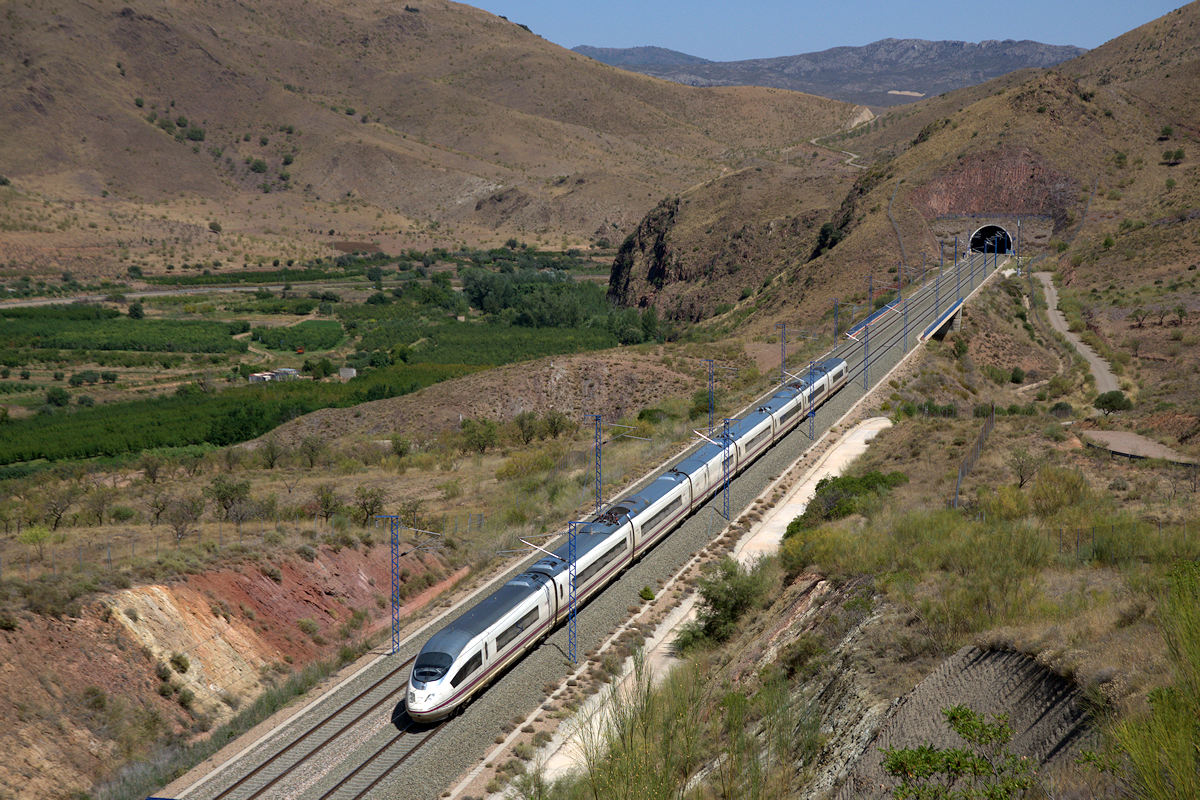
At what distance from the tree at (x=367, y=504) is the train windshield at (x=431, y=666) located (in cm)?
1354

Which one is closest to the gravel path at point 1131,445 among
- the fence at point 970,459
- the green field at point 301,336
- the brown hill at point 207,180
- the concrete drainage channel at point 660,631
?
the fence at point 970,459

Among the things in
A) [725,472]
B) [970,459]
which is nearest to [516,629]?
[725,472]

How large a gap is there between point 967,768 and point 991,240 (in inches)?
3194

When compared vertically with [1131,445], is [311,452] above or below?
below

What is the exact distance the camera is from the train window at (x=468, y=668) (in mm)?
20109

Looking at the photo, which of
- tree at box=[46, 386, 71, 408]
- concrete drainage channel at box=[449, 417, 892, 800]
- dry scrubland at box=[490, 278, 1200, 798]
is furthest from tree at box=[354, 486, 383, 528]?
tree at box=[46, 386, 71, 408]

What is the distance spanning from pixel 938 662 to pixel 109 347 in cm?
9205

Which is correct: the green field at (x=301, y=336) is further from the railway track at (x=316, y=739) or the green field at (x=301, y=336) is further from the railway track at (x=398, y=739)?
the railway track at (x=316, y=739)

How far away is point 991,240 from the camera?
82.6m

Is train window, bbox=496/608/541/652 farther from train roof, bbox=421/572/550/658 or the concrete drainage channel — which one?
the concrete drainage channel

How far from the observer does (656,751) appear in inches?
505

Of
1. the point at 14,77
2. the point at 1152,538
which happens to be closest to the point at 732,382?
the point at 1152,538

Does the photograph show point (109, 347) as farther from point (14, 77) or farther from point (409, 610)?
point (14, 77)

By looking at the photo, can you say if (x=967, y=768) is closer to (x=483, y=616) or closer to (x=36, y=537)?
(x=483, y=616)
